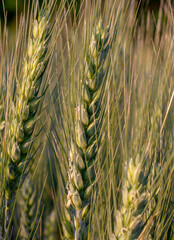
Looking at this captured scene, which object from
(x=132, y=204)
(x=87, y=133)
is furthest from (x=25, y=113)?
(x=132, y=204)

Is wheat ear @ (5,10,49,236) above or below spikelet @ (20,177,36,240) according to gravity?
above

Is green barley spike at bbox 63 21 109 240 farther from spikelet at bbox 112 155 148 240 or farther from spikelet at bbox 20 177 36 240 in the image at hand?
spikelet at bbox 20 177 36 240

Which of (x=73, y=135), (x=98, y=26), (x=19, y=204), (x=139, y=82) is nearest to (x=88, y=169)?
(x=73, y=135)

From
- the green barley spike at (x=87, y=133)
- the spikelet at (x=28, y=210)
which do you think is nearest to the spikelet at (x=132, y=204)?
the green barley spike at (x=87, y=133)

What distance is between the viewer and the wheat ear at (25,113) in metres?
0.63

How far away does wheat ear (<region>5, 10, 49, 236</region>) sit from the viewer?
2.07 feet

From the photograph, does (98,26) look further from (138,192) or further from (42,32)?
(138,192)

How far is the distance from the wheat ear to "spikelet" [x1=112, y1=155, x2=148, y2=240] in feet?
0.76

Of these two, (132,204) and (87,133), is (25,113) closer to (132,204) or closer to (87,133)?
(87,133)

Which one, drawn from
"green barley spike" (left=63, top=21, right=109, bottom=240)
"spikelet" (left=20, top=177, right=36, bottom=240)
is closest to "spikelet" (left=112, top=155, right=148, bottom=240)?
"green barley spike" (left=63, top=21, right=109, bottom=240)

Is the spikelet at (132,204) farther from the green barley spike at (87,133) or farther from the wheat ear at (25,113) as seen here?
the wheat ear at (25,113)

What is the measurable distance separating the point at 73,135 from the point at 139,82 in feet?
1.27

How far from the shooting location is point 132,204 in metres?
0.50

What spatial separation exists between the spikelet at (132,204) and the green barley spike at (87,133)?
0.32 feet
